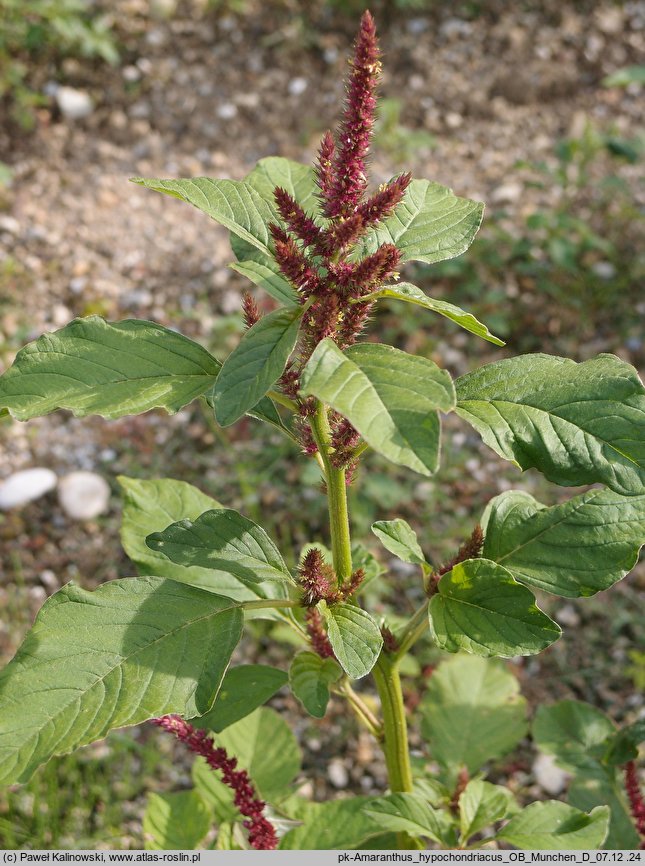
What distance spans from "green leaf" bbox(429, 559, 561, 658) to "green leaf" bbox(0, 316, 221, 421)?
1.53ft

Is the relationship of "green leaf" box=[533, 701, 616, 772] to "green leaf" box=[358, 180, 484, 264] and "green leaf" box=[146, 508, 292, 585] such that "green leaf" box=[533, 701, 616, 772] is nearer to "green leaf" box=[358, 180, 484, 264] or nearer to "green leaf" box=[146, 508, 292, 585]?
"green leaf" box=[146, 508, 292, 585]

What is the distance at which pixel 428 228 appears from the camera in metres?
1.28

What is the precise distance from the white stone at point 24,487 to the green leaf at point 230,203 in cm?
182

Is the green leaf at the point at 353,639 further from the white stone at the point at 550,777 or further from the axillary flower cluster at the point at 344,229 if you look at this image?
the white stone at the point at 550,777

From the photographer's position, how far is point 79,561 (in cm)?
277

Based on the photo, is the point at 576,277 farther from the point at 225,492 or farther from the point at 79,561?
the point at 79,561

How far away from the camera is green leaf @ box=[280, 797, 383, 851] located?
1.63m

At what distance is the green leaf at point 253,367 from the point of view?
1012mm

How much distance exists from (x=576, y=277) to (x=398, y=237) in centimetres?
224

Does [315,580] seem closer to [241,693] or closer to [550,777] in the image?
[241,693]

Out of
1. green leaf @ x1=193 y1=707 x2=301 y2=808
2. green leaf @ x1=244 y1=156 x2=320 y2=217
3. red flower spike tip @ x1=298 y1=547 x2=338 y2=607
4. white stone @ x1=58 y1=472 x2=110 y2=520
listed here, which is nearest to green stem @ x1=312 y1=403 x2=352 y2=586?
red flower spike tip @ x1=298 y1=547 x2=338 y2=607

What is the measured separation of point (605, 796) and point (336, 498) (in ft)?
3.58

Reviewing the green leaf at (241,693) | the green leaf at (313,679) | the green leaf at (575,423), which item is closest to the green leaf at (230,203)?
the green leaf at (575,423)

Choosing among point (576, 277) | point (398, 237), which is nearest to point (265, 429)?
point (576, 277)
